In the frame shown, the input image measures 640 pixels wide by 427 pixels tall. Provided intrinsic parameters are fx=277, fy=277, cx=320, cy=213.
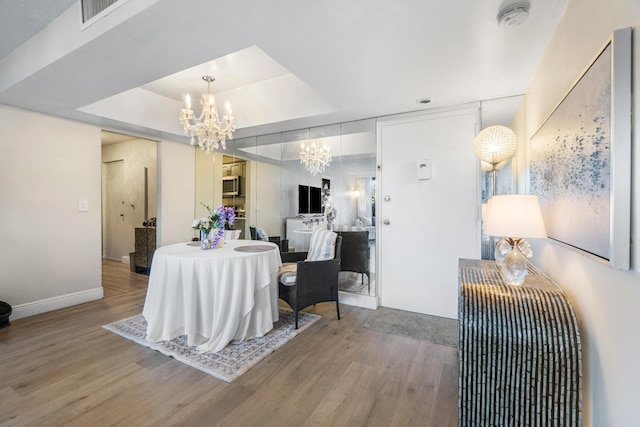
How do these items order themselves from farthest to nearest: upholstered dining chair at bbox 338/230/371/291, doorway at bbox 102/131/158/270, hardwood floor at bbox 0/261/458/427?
1. doorway at bbox 102/131/158/270
2. upholstered dining chair at bbox 338/230/371/291
3. hardwood floor at bbox 0/261/458/427

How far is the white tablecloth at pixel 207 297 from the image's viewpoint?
94.1 inches

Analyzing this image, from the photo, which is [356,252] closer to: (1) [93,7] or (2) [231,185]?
(2) [231,185]

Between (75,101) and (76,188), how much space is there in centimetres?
125

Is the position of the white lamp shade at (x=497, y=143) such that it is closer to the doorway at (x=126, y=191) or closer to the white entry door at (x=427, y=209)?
the white entry door at (x=427, y=209)

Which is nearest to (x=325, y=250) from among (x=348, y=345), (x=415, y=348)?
(x=348, y=345)

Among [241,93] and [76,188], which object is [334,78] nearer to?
[241,93]

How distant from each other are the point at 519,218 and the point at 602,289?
495 millimetres

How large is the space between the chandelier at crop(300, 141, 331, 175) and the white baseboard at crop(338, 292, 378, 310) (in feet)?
5.58

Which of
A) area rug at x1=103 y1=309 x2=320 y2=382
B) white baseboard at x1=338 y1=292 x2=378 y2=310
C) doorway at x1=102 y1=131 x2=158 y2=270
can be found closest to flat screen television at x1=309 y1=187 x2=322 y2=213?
white baseboard at x1=338 y1=292 x2=378 y2=310

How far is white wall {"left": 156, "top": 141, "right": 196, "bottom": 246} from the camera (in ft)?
14.7

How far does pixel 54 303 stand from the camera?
337 centimetres

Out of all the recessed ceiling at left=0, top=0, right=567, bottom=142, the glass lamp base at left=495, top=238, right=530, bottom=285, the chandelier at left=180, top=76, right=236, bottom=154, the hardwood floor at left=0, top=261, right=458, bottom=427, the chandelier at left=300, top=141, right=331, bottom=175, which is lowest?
the hardwood floor at left=0, top=261, right=458, bottom=427

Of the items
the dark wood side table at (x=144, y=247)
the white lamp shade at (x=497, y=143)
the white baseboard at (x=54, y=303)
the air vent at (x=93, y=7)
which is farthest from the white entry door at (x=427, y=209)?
the dark wood side table at (x=144, y=247)

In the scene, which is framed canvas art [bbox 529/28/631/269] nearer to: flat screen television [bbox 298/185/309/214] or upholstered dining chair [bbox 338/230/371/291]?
upholstered dining chair [bbox 338/230/371/291]
